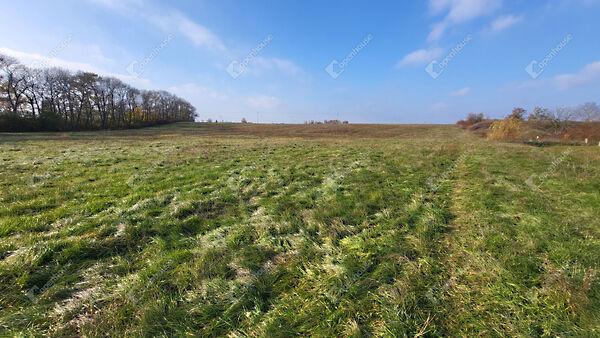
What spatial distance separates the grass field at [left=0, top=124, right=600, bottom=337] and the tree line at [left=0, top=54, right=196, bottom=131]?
60.6 metres

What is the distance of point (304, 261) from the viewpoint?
13.9ft

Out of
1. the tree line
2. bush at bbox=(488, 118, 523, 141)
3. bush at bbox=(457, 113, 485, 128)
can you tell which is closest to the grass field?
bush at bbox=(488, 118, 523, 141)

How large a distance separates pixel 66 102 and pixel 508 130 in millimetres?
83614

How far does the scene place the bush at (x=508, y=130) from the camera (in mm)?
34031

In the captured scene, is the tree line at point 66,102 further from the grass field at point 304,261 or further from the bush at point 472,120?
the bush at point 472,120

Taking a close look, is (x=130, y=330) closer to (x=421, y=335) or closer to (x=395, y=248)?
(x=421, y=335)

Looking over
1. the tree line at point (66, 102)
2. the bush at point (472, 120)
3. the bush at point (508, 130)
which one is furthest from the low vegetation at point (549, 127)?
the tree line at point (66, 102)

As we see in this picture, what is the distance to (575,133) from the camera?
39.9m

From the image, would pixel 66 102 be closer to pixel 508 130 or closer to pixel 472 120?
pixel 508 130

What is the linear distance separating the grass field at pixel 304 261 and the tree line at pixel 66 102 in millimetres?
60640

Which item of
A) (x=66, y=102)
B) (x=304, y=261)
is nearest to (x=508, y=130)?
(x=304, y=261)

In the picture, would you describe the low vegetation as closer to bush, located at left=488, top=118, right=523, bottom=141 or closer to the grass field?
bush, located at left=488, top=118, right=523, bottom=141

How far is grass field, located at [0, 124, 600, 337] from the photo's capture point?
3.09m

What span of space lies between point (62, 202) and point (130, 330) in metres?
6.26
